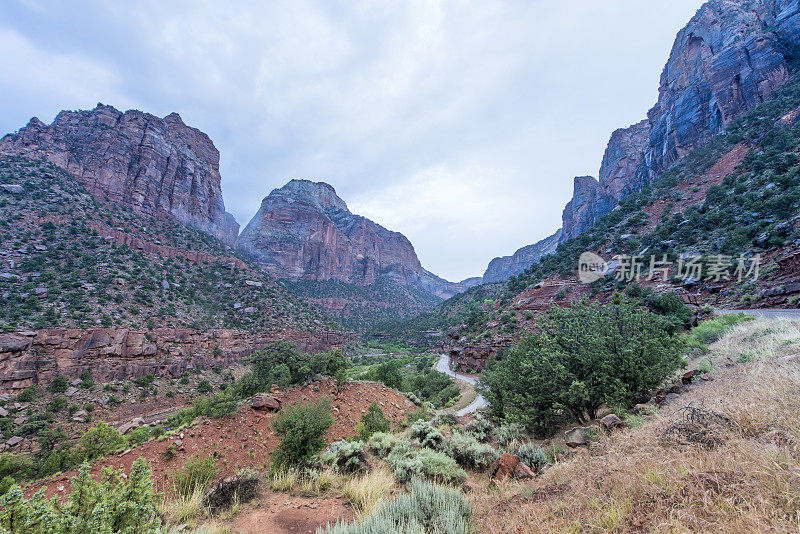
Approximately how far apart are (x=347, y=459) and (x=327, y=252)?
348ft

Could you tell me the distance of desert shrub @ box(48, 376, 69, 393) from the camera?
22.4 metres

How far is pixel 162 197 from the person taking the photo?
6153 cm

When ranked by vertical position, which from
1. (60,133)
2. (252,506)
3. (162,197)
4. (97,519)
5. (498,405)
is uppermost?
(60,133)

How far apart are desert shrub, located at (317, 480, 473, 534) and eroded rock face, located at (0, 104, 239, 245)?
6915 cm

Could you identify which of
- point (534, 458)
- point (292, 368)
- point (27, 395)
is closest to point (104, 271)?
point (27, 395)

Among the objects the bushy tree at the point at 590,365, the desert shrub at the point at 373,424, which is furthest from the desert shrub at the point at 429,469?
the desert shrub at the point at 373,424

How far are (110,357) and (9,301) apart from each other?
33.7 feet

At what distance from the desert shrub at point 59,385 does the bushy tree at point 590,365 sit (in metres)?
33.5

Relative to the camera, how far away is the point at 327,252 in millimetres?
109125

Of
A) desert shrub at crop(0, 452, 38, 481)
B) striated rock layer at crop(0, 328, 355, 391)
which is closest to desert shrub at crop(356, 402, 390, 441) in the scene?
desert shrub at crop(0, 452, 38, 481)

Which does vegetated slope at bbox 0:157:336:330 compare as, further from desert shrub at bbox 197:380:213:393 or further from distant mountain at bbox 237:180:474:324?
distant mountain at bbox 237:180:474:324

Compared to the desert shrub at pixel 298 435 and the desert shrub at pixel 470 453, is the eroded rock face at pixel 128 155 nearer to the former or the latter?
the desert shrub at pixel 298 435

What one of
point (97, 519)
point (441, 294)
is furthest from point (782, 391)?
point (441, 294)

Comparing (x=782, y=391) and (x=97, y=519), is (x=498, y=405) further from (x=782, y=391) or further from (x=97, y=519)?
(x=97, y=519)
